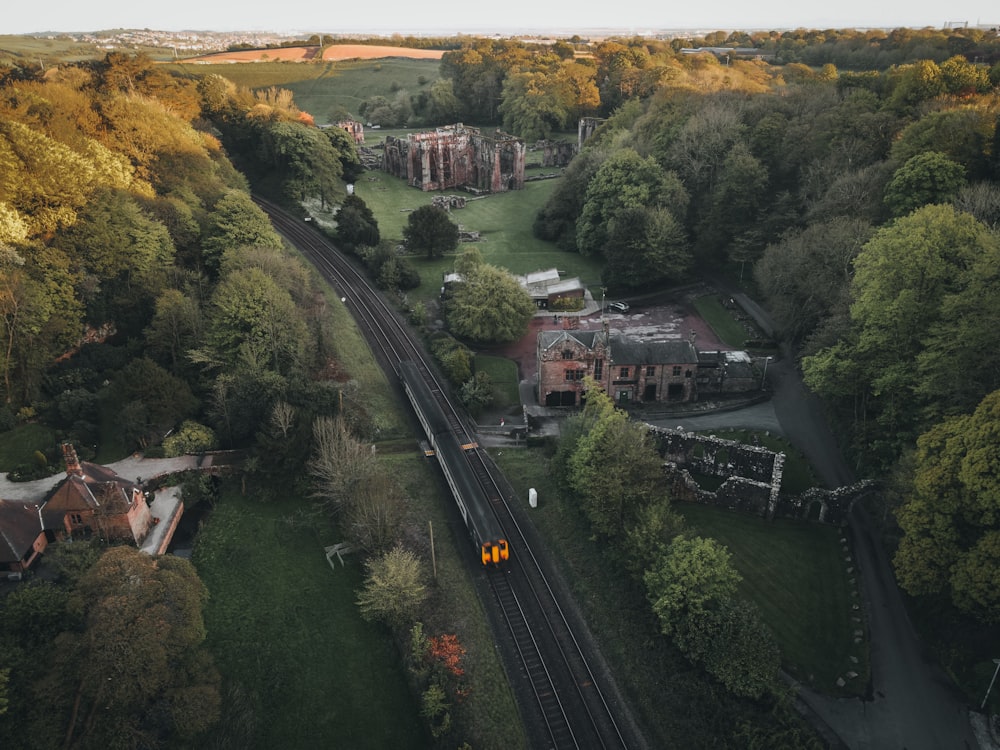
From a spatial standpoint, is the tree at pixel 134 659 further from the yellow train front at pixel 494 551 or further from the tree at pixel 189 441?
the tree at pixel 189 441

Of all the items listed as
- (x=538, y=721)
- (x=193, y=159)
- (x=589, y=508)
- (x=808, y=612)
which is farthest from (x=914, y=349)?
(x=193, y=159)

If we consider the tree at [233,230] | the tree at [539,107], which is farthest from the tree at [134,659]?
the tree at [539,107]

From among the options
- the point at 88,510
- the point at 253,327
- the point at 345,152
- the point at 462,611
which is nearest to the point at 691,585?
the point at 462,611

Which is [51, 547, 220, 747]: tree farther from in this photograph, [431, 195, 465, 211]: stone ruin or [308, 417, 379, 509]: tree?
[431, 195, 465, 211]: stone ruin

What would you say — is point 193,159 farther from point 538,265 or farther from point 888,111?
point 888,111

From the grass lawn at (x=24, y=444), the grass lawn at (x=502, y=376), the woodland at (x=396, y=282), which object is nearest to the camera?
the woodland at (x=396, y=282)

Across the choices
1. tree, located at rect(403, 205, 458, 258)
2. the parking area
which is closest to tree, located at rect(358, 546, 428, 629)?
the parking area
